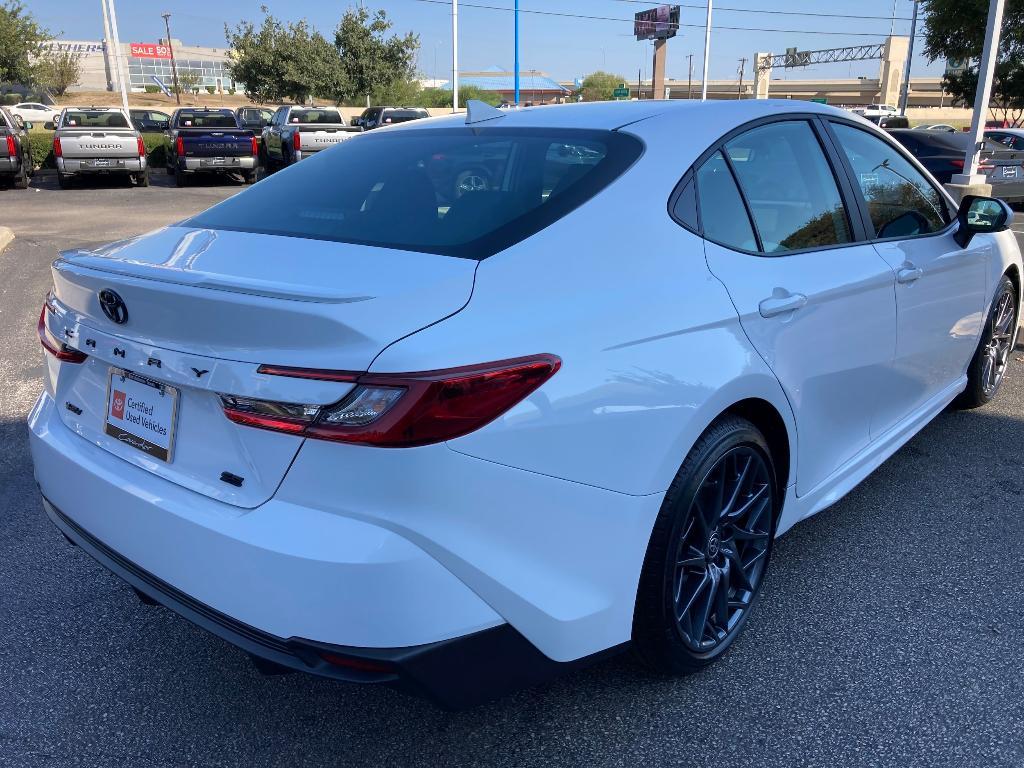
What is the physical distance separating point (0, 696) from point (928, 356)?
12.0 feet

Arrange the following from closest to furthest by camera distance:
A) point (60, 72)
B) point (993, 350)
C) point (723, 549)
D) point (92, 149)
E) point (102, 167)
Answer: point (723, 549) < point (993, 350) < point (92, 149) < point (102, 167) < point (60, 72)

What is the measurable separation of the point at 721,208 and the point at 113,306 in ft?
5.54

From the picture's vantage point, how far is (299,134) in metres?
18.4

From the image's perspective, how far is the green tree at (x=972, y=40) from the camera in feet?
89.6

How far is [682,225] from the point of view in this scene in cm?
233

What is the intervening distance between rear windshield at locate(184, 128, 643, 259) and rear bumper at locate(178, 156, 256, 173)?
17.3 m

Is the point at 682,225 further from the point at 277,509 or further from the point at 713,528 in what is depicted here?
the point at 277,509

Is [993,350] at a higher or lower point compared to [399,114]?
lower

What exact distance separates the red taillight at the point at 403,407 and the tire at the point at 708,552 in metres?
0.66

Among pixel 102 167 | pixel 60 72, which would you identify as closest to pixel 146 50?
pixel 60 72

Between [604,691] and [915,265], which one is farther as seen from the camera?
[915,265]

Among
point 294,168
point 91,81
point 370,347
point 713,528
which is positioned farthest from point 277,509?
point 91,81

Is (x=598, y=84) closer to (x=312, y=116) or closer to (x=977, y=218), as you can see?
(x=312, y=116)

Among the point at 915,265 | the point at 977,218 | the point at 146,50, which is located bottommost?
the point at 915,265
